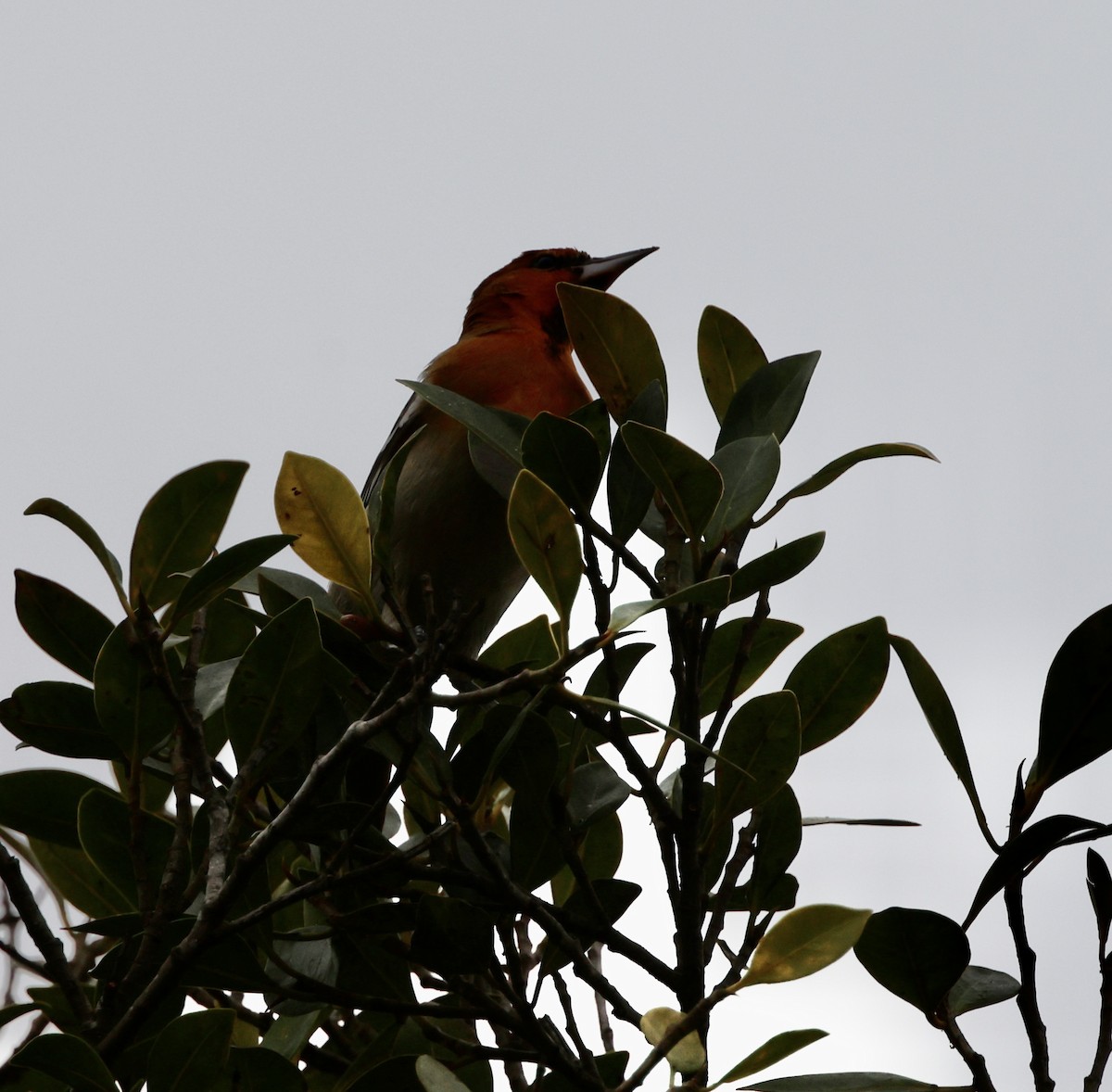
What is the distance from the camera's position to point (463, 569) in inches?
116

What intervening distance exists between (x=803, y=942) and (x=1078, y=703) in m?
0.48

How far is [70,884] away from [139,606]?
54 cm

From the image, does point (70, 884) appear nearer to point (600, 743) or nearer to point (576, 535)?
point (600, 743)

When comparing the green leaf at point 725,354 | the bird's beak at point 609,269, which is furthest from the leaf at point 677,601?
the bird's beak at point 609,269

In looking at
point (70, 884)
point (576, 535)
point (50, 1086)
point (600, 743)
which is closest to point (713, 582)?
point (576, 535)

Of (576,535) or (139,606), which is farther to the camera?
(139,606)

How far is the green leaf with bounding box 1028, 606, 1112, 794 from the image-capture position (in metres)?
1.35

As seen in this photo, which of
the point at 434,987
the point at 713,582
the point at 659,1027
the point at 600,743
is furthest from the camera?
the point at 600,743

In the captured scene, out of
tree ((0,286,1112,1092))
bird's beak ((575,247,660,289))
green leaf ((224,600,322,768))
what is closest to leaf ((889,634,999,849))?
tree ((0,286,1112,1092))

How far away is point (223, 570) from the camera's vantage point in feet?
4.44

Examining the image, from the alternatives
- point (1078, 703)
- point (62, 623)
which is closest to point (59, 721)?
point (62, 623)

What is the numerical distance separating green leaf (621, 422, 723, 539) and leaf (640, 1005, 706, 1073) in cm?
52

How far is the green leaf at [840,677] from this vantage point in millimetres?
1498

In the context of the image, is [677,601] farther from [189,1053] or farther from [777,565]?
[189,1053]
